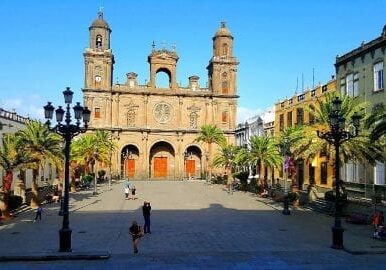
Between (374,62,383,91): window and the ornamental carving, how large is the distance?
4362cm

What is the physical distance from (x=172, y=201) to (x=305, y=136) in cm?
1356

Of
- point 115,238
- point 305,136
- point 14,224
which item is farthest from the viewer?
point 305,136

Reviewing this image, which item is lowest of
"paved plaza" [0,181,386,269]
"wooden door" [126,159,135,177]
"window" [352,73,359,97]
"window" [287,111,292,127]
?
"paved plaza" [0,181,386,269]

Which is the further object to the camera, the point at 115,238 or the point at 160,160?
the point at 160,160

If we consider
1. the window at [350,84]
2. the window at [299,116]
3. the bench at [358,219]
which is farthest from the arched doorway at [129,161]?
the bench at [358,219]

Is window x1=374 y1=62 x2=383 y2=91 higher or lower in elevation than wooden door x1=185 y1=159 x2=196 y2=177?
higher

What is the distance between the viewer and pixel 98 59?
241ft

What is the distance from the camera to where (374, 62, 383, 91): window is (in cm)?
3556

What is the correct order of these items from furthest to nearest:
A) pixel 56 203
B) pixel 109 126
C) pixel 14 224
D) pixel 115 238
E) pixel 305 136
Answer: pixel 109 126
pixel 56 203
pixel 305 136
pixel 14 224
pixel 115 238

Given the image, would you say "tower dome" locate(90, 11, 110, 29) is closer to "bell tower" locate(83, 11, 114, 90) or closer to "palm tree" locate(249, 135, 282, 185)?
"bell tower" locate(83, 11, 114, 90)

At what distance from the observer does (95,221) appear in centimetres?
2759

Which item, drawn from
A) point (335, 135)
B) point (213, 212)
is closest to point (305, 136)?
point (213, 212)

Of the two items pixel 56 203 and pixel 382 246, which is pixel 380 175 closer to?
pixel 382 246

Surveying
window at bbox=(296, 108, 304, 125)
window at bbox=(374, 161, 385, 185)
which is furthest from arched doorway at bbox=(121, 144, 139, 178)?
window at bbox=(374, 161, 385, 185)
